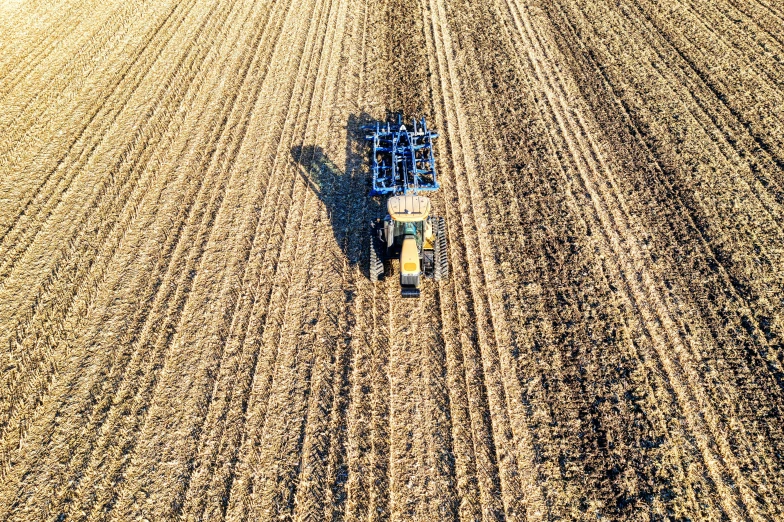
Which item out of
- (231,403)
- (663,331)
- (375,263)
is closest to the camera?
(231,403)

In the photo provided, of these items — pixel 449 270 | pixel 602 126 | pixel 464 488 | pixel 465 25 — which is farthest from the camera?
pixel 465 25

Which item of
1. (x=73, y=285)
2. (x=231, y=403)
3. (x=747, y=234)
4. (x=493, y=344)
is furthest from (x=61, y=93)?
(x=747, y=234)

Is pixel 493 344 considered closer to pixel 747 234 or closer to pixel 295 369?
pixel 295 369

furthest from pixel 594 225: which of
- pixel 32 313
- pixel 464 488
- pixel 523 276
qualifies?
pixel 32 313

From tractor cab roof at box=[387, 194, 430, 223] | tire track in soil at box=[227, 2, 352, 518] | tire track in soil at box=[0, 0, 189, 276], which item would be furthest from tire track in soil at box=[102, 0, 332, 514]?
tire track in soil at box=[0, 0, 189, 276]

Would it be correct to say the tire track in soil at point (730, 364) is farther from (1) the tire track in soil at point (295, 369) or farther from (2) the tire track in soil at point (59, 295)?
(2) the tire track in soil at point (59, 295)

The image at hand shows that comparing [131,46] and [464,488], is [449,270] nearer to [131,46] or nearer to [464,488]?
[464,488]
